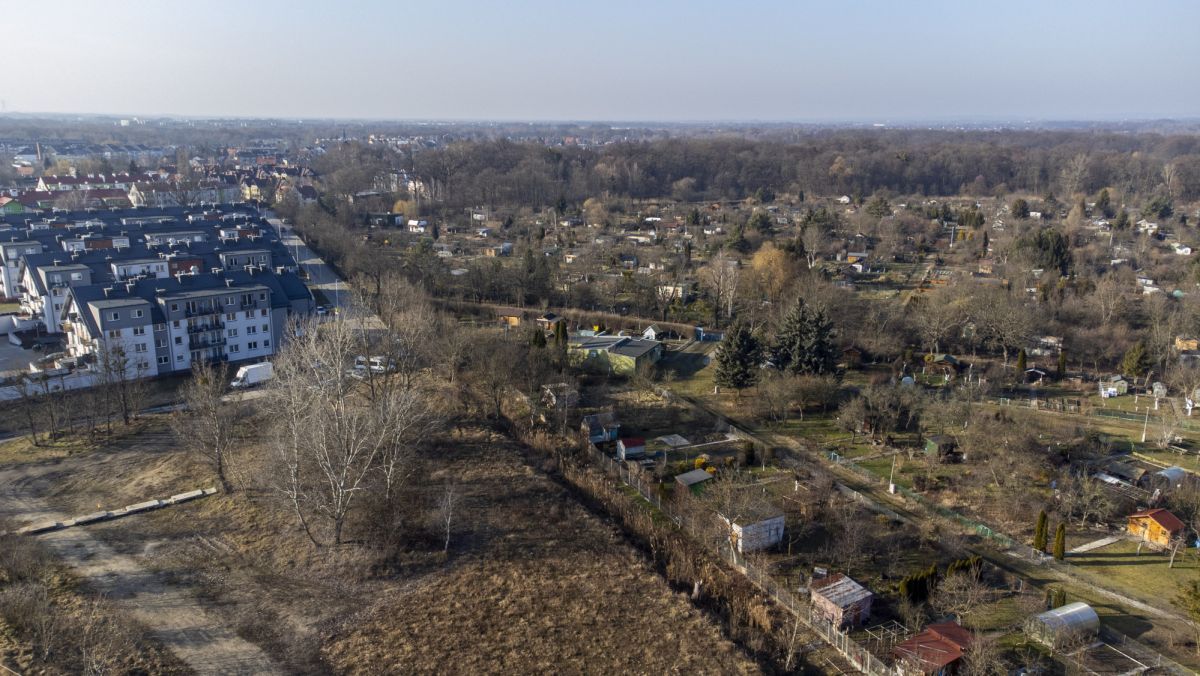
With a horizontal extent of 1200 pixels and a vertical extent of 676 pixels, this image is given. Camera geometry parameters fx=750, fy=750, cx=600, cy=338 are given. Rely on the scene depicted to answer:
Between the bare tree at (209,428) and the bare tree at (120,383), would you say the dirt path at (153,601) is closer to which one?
the bare tree at (209,428)

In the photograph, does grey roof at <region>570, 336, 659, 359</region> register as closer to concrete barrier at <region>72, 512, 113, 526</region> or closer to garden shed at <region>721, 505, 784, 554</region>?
garden shed at <region>721, 505, 784, 554</region>

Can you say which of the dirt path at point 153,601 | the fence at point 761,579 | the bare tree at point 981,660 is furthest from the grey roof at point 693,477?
the dirt path at point 153,601

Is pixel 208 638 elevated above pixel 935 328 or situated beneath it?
situated beneath

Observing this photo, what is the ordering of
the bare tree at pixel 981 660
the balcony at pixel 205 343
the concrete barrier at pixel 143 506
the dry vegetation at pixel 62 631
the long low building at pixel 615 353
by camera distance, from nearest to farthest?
the bare tree at pixel 981 660
the dry vegetation at pixel 62 631
the concrete barrier at pixel 143 506
the balcony at pixel 205 343
the long low building at pixel 615 353

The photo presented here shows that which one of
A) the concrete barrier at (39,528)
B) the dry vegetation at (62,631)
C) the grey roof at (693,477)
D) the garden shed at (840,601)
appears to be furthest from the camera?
the grey roof at (693,477)

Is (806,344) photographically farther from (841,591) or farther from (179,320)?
(179,320)

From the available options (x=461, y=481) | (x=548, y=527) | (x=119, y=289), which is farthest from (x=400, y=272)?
(x=548, y=527)

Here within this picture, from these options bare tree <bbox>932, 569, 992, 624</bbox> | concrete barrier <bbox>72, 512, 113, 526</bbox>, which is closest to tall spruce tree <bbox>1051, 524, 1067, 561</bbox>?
bare tree <bbox>932, 569, 992, 624</bbox>

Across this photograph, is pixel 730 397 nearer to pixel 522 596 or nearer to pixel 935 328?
pixel 935 328
